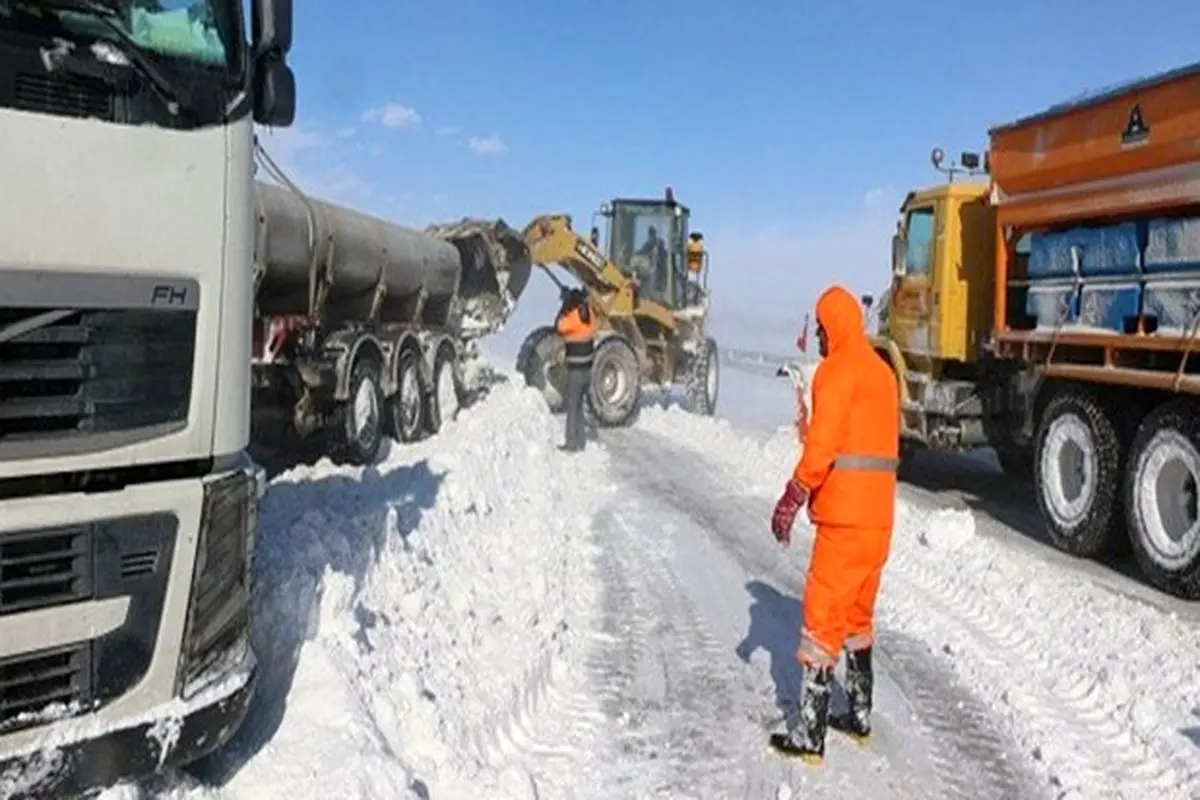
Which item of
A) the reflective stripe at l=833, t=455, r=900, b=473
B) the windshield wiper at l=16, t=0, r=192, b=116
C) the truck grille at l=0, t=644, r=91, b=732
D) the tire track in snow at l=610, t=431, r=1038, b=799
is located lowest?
the tire track in snow at l=610, t=431, r=1038, b=799

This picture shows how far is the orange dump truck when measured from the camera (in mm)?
7305

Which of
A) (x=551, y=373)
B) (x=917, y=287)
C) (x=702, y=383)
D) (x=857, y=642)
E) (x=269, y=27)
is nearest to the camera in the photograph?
(x=269, y=27)

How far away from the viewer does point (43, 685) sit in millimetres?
2828

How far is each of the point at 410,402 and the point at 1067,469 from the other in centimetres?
663

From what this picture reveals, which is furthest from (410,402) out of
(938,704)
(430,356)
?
(938,704)

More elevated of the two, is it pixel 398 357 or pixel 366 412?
pixel 398 357

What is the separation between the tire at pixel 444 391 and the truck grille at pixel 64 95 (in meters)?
9.72

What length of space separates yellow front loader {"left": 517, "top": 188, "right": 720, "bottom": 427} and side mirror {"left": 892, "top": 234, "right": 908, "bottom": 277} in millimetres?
4974

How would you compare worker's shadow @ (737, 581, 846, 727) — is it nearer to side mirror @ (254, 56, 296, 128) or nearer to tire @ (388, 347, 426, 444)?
side mirror @ (254, 56, 296, 128)

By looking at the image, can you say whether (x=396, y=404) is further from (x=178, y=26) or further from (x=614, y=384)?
(x=178, y=26)

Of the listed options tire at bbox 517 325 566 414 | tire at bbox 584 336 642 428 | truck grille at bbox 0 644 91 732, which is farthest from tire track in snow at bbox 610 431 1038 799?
tire at bbox 517 325 566 414

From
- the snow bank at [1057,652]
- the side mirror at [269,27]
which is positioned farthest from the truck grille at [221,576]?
the snow bank at [1057,652]

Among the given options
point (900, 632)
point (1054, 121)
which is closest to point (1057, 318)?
point (1054, 121)

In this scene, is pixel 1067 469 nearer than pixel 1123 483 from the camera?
No
